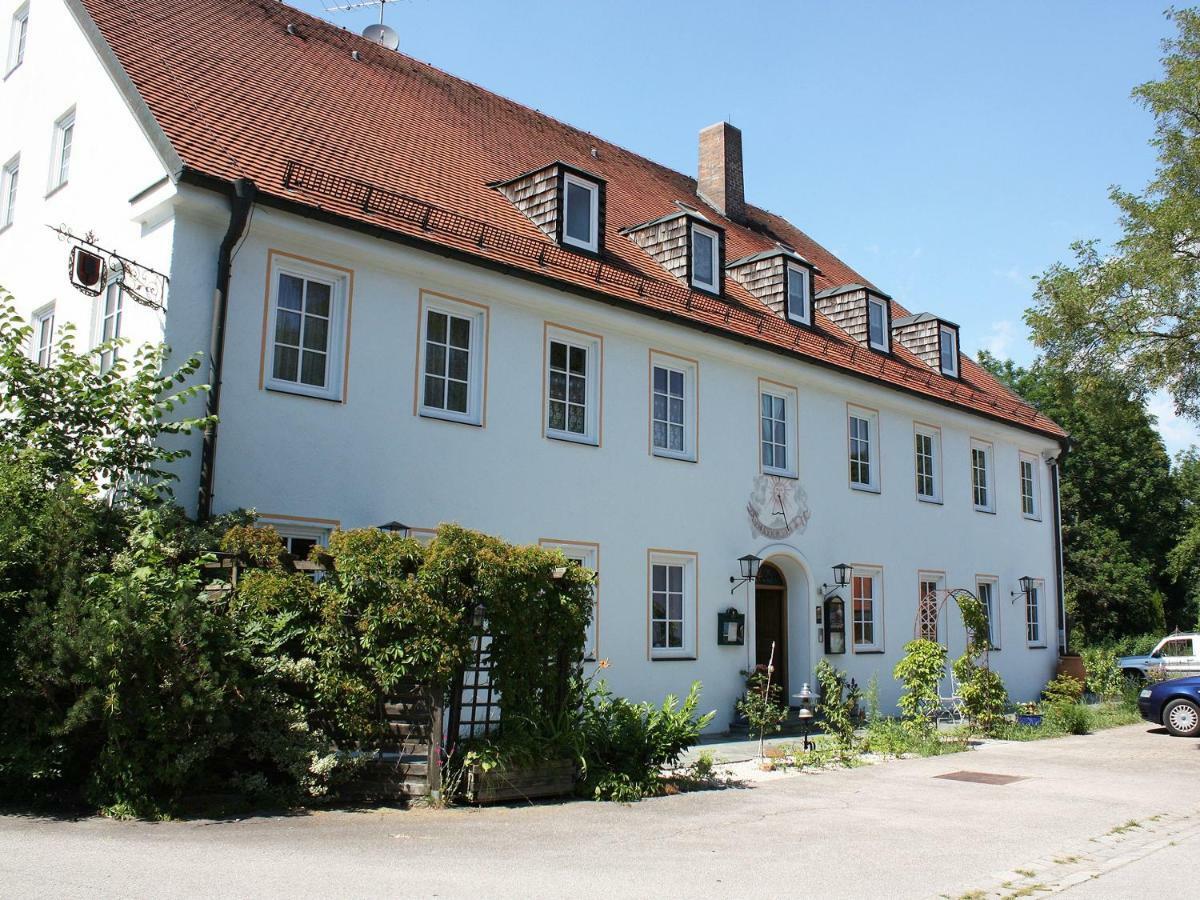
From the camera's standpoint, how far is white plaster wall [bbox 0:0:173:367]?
38.7 ft

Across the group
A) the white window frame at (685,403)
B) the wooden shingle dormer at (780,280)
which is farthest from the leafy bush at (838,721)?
the wooden shingle dormer at (780,280)

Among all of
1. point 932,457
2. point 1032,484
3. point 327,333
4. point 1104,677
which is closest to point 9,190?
point 327,333

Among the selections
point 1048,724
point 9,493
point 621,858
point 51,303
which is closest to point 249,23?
point 51,303

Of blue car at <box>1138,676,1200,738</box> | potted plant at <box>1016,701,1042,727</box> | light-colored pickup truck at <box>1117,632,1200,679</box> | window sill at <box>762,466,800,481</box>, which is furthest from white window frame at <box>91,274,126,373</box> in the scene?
light-colored pickup truck at <box>1117,632,1200,679</box>

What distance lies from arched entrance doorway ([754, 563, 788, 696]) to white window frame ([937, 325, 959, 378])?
26.8 feet

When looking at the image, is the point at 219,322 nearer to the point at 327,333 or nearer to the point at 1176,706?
the point at 327,333

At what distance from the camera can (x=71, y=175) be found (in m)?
13.6

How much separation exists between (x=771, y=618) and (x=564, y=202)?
7.52 metres

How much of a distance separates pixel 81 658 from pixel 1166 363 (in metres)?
19.7

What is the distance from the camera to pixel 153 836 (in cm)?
758

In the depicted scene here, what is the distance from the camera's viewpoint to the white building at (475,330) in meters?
11.7

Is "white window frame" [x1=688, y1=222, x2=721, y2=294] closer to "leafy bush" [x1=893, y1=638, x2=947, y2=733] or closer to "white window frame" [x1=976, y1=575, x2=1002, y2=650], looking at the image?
"leafy bush" [x1=893, y1=638, x2=947, y2=733]

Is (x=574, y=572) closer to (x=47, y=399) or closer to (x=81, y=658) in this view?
(x=81, y=658)

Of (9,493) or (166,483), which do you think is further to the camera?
(166,483)
